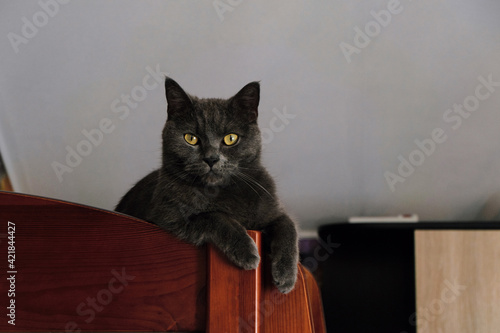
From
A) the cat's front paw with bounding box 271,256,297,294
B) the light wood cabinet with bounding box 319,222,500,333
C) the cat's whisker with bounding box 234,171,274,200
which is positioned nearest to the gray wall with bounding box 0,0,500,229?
the light wood cabinet with bounding box 319,222,500,333

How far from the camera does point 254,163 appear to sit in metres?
0.92

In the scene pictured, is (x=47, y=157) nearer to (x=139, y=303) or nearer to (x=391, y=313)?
(x=139, y=303)

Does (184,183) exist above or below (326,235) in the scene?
above

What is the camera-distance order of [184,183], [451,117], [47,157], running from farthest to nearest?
[47,157]
[451,117]
[184,183]

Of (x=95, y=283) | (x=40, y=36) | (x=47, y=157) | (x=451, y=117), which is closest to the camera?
(x=95, y=283)

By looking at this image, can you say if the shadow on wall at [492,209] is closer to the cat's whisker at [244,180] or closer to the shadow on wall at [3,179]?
the cat's whisker at [244,180]

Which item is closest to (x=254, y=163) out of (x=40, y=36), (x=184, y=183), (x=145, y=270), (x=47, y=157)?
(x=184, y=183)

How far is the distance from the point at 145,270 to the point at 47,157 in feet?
5.48

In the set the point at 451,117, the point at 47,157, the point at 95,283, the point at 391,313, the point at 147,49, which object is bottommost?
the point at 391,313

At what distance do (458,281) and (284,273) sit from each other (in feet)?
4.87

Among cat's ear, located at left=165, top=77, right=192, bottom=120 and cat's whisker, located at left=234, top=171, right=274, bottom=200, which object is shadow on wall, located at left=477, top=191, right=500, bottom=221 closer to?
cat's whisker, located at left=234, top=171, right=274, bottom=200

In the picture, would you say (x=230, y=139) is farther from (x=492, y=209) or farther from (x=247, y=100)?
(x=492, y=209)

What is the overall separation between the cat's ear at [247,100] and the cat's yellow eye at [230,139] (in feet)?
0.20

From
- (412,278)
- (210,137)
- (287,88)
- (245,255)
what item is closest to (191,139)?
(210,137)
